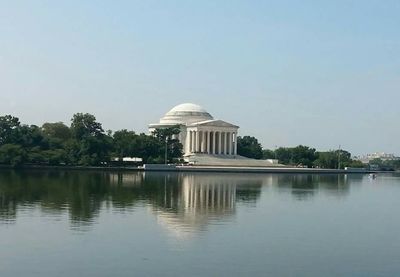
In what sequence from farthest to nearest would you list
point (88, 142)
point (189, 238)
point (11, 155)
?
1. point (88, 142)
2. point (11, 155)
3. point (189, 238)

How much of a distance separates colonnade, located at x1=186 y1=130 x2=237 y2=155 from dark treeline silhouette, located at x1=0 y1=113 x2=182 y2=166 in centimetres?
1143

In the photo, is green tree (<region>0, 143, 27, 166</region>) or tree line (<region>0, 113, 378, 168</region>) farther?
tree line (<region>0, 113, 378, 168</region>)

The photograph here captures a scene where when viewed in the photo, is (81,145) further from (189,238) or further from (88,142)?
(189,238)

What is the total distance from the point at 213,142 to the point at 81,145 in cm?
2990

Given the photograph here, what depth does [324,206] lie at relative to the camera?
30109mm

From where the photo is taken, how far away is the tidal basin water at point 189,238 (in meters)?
14.2

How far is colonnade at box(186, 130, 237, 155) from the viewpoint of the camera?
98938 mm

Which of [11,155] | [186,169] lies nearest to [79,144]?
[11,155]

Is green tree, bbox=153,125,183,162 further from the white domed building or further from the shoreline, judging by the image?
the white domed building

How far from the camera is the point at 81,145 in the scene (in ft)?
240

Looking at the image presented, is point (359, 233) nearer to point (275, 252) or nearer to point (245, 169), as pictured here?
point (275, 252)

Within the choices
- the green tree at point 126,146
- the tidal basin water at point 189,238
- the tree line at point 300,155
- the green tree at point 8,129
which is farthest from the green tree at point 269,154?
the tidal basin water at point 189,238

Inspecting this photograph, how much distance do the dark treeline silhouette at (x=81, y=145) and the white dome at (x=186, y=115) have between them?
52.1 feet

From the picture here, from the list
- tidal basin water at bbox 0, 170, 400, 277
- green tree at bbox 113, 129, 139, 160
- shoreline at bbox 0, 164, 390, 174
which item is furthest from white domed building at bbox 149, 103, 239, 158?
tidal basin water at bbox 0, 170, 400, 277
